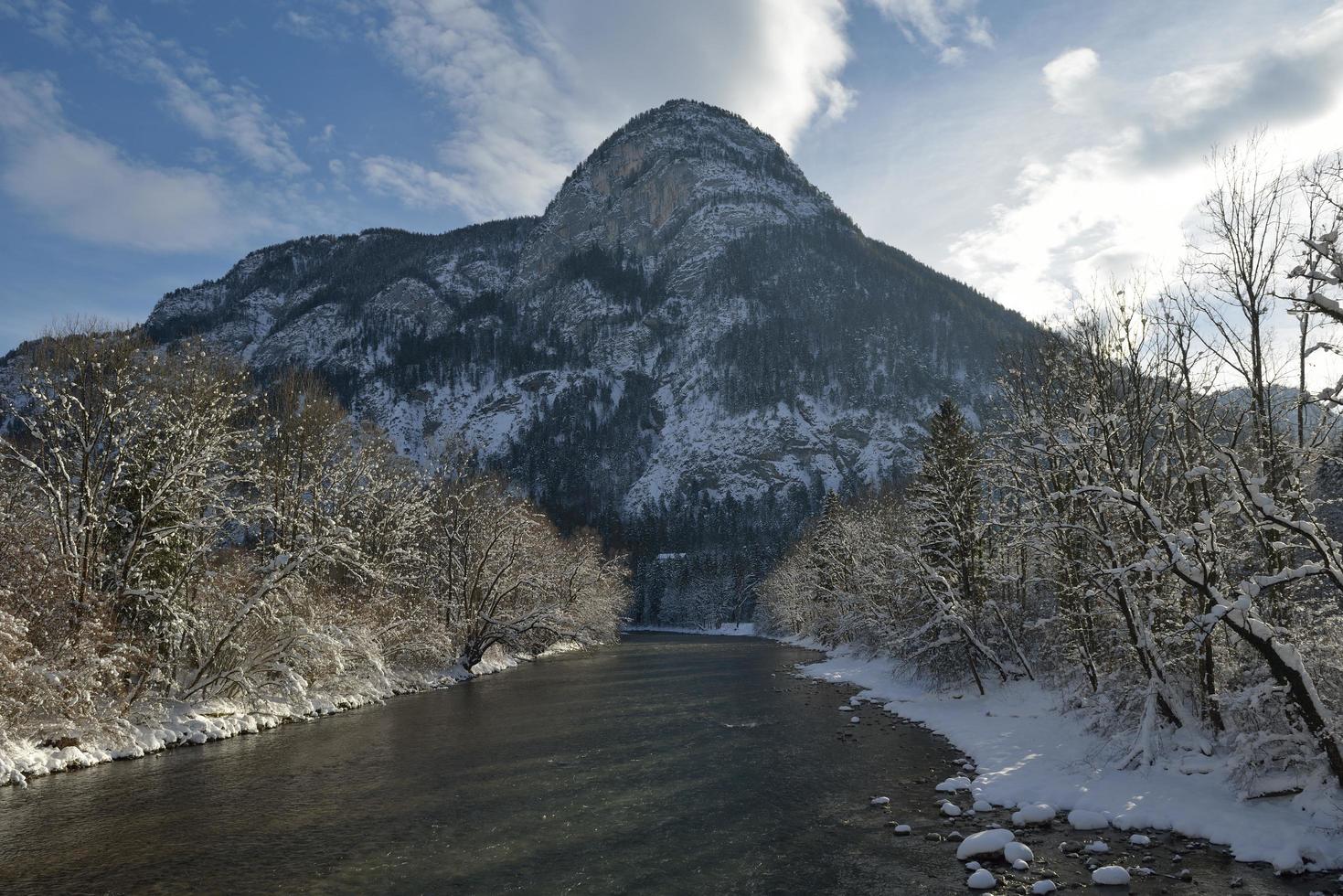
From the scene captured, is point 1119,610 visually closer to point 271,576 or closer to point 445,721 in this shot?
point 445,721

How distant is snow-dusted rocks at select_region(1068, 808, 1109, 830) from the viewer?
12.6m

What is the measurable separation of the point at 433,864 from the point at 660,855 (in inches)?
149

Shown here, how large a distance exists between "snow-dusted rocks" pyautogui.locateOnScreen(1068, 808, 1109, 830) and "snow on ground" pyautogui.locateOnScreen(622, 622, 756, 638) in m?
90.6

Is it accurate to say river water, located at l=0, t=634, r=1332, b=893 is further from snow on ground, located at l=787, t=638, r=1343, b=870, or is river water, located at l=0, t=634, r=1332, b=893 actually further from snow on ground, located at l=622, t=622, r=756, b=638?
snow on ground, located at l=622, t=622, r=756, b=638

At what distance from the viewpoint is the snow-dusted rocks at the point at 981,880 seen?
10086 mm

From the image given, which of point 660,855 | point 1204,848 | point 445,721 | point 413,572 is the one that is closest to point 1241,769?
point 1204,848

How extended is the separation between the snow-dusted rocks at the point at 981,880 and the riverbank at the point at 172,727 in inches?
792

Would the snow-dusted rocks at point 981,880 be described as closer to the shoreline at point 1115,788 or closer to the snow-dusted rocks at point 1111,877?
the snow-dusted rocks at point 1111,877

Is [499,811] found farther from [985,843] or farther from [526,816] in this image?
[985,843]

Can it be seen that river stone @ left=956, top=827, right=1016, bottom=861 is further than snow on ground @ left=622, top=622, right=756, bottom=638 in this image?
No

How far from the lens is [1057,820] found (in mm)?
13195

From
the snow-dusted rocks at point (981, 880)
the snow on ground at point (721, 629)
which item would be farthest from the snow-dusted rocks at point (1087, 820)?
the snow on ground at point (721, 629)

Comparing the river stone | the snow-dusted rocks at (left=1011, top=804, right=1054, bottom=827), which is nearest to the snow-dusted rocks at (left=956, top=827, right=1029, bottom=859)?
the river stone

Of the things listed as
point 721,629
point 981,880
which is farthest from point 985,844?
point 721,629
